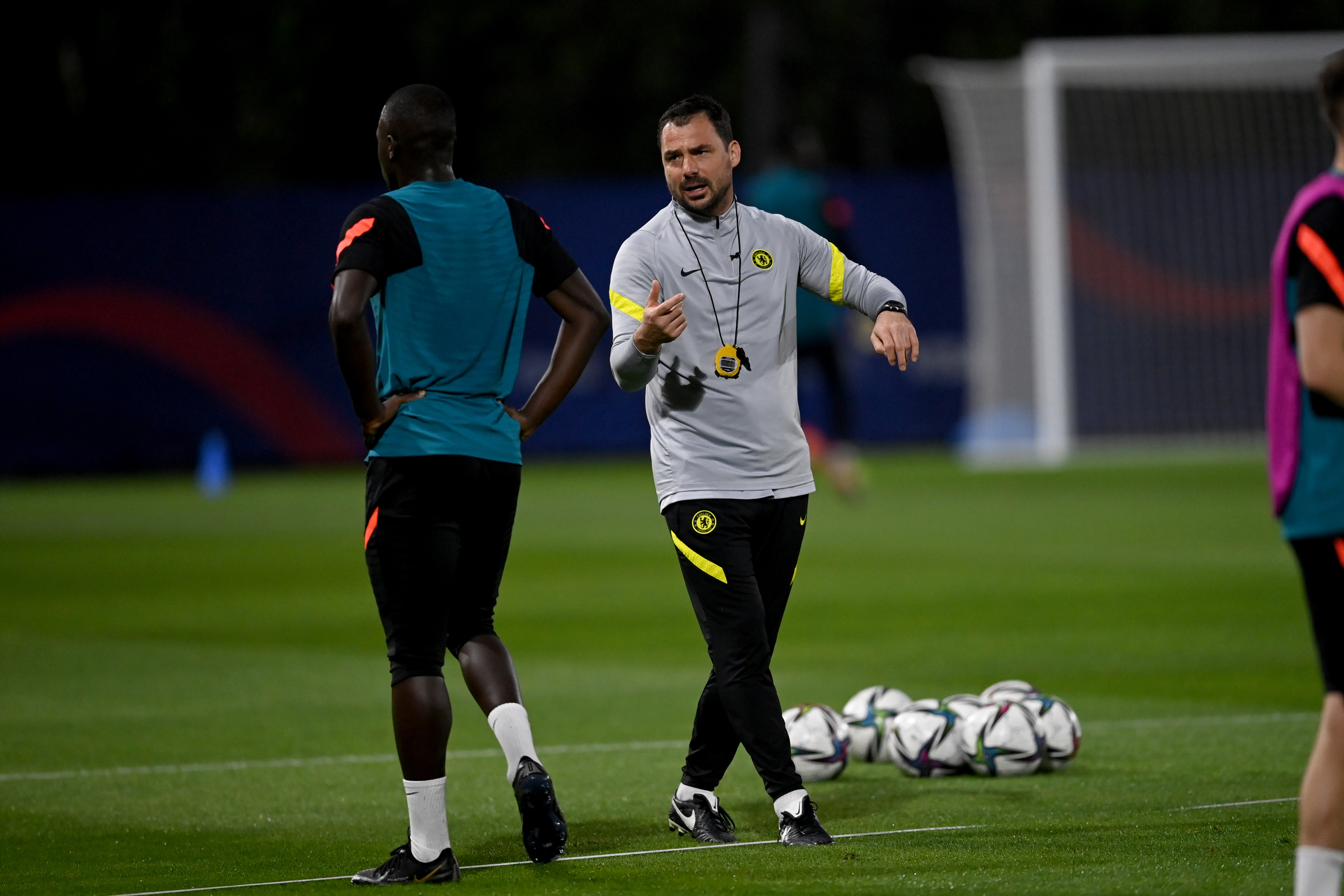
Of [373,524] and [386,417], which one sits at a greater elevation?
[386,417]

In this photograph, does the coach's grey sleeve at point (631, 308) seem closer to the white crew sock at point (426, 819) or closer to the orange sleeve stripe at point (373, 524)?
Result: the orange sleeve stripe at point (373, 524)

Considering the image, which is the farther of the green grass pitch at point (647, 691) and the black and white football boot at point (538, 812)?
the green grass pitch at point (647, 691)

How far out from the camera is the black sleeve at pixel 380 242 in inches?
207

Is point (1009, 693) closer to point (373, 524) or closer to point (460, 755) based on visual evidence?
point (460, 755)

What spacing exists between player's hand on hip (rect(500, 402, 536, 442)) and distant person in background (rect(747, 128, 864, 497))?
10.7m

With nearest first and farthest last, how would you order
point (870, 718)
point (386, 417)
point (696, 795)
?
point (386, 417) → point (696, 795) → point (870, 718)

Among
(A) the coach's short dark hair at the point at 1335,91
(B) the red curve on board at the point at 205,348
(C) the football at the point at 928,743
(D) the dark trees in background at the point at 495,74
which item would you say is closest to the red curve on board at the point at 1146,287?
(D) the dark trees in background at the point at 495,74

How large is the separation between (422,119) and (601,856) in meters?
2.20

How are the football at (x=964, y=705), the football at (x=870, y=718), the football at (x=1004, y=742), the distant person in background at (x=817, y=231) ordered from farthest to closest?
the distant person in background at (x=817, y=231)
the football at (x=870, y=718)
the football at (x=964, y=705)
the football at (x=1004, y=742)

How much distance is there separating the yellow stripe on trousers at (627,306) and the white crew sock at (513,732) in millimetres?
1206

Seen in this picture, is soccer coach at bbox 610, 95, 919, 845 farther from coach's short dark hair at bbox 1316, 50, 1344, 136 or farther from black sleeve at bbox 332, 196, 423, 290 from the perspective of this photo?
coach's short dark hair at bbox 1316, 50, 1344, 136

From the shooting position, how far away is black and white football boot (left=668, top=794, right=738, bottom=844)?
19.1ft

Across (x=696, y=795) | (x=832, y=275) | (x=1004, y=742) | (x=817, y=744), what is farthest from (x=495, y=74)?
(x=696, y=795)

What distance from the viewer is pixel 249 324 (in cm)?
2433
